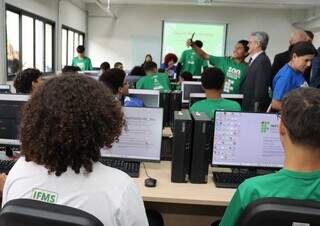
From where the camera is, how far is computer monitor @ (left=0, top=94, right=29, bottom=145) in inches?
90.7

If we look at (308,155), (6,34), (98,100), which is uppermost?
(6,34)

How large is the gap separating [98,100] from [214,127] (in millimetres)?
1070

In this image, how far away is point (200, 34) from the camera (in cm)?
1116

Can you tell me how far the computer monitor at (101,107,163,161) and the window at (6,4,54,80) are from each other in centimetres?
445

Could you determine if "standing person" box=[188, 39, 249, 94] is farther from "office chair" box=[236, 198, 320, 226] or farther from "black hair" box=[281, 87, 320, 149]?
"office chair" box=[236, 198, 320, 226]

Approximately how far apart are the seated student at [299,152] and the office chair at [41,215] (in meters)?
0.60

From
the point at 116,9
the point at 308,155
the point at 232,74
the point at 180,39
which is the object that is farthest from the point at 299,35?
the point at 116,9

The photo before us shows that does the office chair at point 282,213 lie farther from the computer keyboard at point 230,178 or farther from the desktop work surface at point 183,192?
the computer keyboard at point 230,178

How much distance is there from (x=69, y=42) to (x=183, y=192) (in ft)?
28.6

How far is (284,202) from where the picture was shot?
3.33ft

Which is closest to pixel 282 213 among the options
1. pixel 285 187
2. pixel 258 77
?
pixel 285 187

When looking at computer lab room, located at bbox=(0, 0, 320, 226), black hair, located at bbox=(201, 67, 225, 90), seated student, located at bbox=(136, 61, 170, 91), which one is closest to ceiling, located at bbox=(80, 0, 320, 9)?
seated student, located at bbox=(136, 61, 170, 91)

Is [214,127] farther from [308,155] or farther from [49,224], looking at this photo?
[49,224]

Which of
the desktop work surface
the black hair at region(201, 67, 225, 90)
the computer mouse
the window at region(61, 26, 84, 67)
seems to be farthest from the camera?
the window at region(61, 26, 84, 67)
